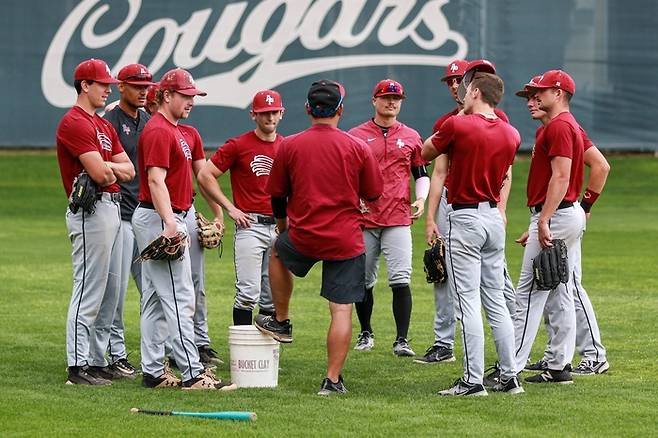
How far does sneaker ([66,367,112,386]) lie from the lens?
8812mm

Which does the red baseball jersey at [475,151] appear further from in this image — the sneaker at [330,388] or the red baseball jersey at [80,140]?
the red baseball jersey at [80,140]

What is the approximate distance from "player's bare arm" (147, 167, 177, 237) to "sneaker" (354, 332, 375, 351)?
2.82 meters

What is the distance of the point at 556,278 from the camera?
8773mm

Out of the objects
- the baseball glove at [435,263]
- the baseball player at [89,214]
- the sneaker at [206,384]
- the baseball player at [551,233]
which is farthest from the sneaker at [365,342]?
the baseball player at [89,214]

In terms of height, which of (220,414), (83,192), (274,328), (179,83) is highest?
(179,83)

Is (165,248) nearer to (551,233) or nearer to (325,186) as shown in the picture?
(325,186)

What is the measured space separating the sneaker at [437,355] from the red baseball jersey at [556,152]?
168 centimetres

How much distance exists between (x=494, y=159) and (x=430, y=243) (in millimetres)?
1055

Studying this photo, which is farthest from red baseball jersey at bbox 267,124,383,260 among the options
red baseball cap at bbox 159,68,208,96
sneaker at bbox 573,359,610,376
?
sneaker at bbox 573,359,610,376

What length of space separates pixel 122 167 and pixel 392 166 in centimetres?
283

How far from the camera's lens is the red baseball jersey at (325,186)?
8227 mm

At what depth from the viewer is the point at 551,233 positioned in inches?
355

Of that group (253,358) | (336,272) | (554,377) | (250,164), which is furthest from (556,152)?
(250,164)

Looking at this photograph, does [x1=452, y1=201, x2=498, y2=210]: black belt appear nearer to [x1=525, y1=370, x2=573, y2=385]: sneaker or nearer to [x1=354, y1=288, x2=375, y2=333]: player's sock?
[x1=525, y1=370, x2=573, y2=385]: sneaker
